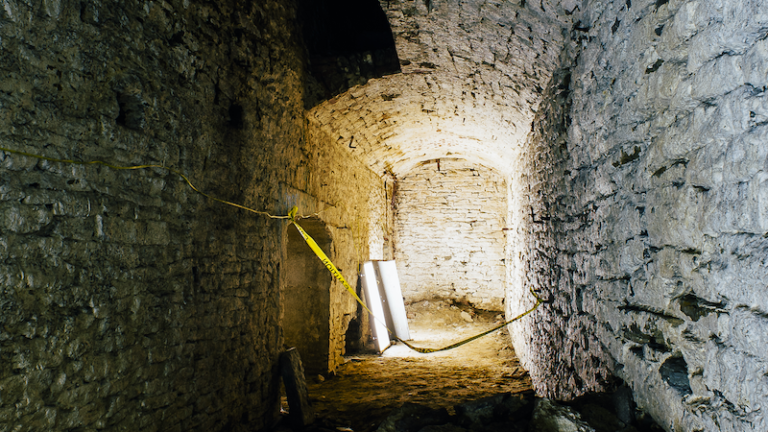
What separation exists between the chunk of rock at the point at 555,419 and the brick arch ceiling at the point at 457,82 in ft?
7.40

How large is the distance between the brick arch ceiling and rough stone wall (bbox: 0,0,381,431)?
3.64 ft

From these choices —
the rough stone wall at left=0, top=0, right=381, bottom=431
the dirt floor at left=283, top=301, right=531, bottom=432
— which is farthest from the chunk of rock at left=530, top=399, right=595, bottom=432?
the rough stone wall at left=0, top=0, right=381, bottom=431

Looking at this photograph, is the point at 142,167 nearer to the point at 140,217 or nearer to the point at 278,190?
A: the point at 140,217

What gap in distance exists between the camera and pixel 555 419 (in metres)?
2.07

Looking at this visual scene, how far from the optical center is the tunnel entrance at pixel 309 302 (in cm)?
494

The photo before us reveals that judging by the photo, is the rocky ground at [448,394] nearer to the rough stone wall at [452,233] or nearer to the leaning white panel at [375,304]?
the leaning white panel at [375,304]

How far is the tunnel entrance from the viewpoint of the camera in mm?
4938

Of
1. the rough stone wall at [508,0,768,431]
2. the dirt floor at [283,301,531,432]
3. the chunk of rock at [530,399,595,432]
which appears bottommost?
the dirt floor at [283,301,531,432]

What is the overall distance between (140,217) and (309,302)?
2964 mm

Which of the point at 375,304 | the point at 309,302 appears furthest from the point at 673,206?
the point at 375,304

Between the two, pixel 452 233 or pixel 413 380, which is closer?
pixel 413 380

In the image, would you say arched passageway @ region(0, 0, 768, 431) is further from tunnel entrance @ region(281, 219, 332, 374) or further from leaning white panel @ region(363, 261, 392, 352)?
leaning white panel @ region(363, 261, 392, 352)

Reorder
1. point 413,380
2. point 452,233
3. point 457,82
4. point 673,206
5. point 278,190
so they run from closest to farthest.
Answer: point 673,206, point 278,190, point 457,82, point 413,380, point 452,233

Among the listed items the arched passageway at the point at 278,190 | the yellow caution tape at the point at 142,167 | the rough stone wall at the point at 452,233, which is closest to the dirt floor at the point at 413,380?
the arched passageway at the point at 278,190
